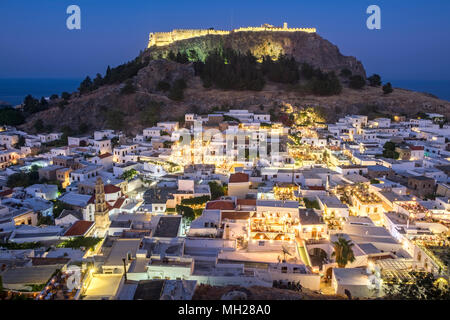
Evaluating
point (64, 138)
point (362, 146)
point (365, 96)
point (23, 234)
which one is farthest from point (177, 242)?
point (365, 96)

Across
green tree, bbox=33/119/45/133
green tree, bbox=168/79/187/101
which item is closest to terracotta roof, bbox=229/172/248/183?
green tree, bbox=168/79/187/101

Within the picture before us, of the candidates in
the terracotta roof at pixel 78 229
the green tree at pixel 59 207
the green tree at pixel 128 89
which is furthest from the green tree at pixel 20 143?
the terracotta roof at pixel 78 229

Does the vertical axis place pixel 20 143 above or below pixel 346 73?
below

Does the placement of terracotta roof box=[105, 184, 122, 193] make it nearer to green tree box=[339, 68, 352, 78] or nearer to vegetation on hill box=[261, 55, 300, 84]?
vegetation on hill box=[261, 55, 300, 84]

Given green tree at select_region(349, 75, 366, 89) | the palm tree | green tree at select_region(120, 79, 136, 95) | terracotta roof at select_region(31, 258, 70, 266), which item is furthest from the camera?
green tree at select_region(349, 75, 366, 89)

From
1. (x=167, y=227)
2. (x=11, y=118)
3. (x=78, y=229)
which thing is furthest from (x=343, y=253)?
(x=11, y=118)

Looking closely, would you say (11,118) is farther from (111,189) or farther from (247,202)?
(247,202)

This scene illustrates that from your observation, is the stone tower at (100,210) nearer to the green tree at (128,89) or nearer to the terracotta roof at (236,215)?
the terracotta roof at (236,215)
